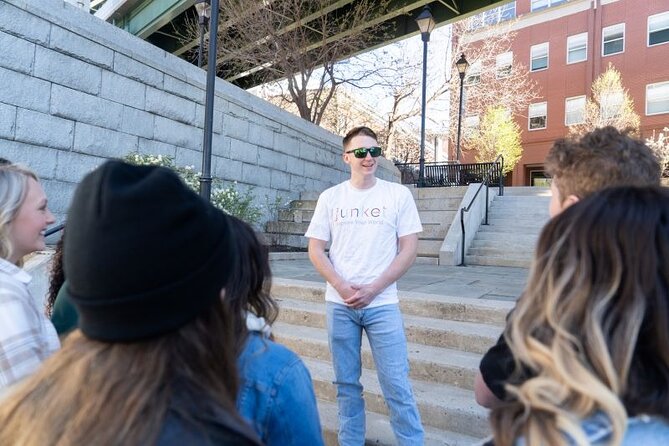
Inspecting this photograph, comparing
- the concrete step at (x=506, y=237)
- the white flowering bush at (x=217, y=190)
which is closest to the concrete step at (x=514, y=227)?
the concrete step at (x=506, y=237)

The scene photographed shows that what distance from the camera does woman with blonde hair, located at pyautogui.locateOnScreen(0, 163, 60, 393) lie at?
4.54 feet

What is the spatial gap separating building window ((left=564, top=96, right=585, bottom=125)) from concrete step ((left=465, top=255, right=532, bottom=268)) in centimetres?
2276

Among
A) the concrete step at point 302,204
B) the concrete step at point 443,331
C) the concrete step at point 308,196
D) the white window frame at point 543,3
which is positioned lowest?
the concrete step at point 443,331

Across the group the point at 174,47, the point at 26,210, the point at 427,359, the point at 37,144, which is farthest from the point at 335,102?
the point at 26,210

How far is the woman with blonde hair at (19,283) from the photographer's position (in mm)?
1384

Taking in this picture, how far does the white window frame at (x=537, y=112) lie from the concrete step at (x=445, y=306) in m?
27.8

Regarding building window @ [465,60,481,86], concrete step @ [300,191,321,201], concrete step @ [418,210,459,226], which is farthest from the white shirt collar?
building window @ [465,60,481,86]

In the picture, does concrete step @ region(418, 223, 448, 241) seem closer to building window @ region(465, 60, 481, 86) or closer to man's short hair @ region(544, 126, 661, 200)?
man's short hair @ region(544, 126, 661, 200)

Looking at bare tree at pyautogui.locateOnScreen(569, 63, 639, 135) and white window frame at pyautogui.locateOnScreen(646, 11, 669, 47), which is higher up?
white window frame at pyautogui.locateOnScreen(646, 11, 669, 47)

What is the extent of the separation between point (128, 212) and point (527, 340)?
2.72 ft

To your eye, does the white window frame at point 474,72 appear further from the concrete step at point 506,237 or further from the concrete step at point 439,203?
the concrete step at point 506,237

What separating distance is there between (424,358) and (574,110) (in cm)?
2884

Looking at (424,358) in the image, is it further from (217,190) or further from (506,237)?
(506,237)

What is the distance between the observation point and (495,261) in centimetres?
880
